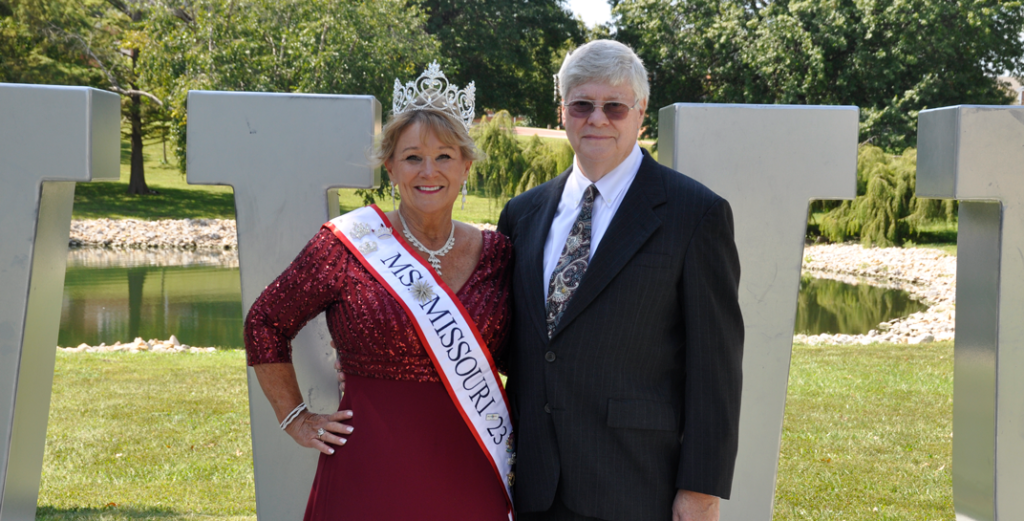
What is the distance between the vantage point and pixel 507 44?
2636cm

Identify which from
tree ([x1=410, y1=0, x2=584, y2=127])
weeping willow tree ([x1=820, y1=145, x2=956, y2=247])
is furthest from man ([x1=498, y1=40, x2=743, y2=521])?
tree ([x1=410, y1=0, x2=584, y2=127])

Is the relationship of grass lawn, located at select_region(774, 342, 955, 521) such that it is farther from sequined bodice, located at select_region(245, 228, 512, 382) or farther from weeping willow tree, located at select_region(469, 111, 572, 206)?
weeping willow tree, located at select_region(469, 111, 572, 206)

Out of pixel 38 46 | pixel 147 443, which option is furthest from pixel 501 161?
pixel 38 46

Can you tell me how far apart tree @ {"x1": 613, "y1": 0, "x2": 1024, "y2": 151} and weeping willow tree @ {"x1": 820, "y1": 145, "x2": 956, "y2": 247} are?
4.56 m

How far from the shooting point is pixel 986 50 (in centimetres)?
2273

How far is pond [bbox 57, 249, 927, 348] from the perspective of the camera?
31.6ft

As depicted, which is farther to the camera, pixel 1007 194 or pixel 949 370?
pixel 949 370

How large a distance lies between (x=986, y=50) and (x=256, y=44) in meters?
19.5

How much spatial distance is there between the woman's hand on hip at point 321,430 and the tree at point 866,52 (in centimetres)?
2207

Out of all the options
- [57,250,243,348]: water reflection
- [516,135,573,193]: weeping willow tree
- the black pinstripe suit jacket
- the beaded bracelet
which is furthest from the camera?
[516,135,573,193]: weeping willow tree

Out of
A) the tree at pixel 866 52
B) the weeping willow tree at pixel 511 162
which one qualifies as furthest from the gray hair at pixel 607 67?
the tree at pixel 866 52

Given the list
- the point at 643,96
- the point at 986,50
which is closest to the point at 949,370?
the point at 643,96

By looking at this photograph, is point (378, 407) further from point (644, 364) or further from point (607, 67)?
point (607, 67)

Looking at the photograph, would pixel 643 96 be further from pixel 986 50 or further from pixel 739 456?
pixel 986 50
